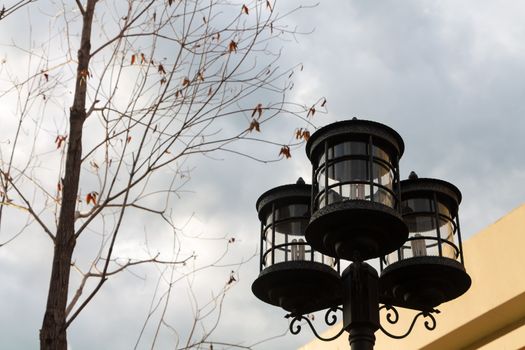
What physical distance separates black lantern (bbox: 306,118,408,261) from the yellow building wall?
119 inches

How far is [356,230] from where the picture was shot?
4102mm

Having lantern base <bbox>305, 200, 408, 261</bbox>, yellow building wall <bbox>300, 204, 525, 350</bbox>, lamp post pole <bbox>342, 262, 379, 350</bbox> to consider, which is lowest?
lamp post pole <bbox>342, 262, 379, 350</bbox>

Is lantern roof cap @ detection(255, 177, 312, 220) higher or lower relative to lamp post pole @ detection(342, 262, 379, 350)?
higher

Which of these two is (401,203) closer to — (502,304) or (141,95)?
(141,95)

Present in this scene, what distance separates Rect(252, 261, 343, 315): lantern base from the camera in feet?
14.3

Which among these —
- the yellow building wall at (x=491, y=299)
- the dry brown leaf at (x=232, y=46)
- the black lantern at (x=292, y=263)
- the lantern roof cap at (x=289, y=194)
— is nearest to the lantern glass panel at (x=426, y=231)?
the black lantern at (x=292, y=263)

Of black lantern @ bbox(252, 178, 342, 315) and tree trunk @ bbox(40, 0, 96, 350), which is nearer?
tree trunk @ bbox(40, 0, 96, 350)

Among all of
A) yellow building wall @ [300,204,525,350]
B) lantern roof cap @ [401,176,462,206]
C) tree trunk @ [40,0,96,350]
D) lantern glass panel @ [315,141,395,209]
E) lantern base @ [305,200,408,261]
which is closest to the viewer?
tree trunk @ [40,0,96,350]

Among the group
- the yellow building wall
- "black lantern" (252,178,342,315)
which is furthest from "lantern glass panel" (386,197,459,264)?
the yellow building wall

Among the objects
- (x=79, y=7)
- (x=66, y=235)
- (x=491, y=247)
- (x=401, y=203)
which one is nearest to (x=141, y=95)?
(x=79, y=7)

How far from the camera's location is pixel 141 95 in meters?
4.64

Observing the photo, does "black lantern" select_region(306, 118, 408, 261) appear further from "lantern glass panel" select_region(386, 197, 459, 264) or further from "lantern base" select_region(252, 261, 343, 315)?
"lantern glass panel" select_region(386, 197, 459, 264)

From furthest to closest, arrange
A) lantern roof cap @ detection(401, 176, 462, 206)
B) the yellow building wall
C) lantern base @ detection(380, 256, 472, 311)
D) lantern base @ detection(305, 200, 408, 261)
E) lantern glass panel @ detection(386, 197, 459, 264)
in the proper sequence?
the yellow building wall < lantern roof cap @ detection(401, 176, 462, 206) < lantern glass panel @ detection(386, 197, 459, 264) < lantern base @ detection(380, 256, 472, 311) < lantern base @ detection(305, 200, 408, 261)

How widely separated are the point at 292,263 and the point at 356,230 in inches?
18.4
